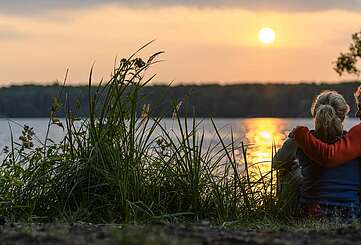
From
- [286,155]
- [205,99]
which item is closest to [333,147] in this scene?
[286,155]

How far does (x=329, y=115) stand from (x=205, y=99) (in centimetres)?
594

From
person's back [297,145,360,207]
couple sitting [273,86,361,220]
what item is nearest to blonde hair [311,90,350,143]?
couple sitting [273,86,361,220]

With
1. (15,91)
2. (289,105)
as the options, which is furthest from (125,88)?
(289,105)

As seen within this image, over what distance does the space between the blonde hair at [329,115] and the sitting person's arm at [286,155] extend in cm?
24

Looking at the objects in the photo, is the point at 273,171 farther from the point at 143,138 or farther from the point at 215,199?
the point at 143,138

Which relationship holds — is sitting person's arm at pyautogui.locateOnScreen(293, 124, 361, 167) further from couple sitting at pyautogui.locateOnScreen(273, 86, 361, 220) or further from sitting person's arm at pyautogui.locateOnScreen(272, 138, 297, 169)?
sitting person's arm at pyautogui.locateOnScreen(272, 138, 297, 169)

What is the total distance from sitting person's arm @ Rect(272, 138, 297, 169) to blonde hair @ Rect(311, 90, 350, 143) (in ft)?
0.79

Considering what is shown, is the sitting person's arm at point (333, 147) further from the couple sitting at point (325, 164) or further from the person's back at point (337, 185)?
the person's back at point (337, 185)

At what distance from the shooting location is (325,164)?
6.61 m

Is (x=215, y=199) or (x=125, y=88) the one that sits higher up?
(x=125, y=88)

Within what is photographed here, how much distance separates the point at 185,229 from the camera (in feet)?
14.8

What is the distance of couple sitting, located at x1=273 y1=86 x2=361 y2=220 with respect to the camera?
21.5 ft

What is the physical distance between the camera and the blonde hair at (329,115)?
261 inches

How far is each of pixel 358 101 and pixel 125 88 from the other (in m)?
2.04
